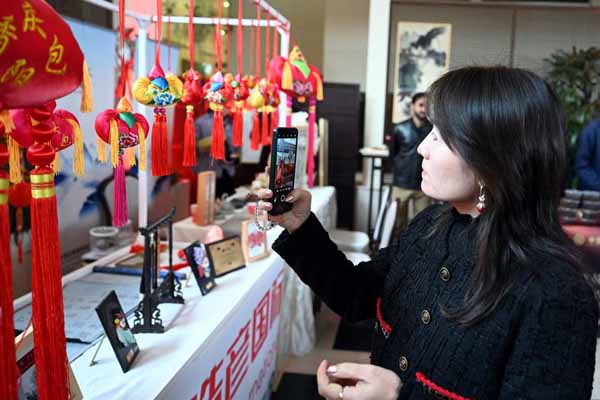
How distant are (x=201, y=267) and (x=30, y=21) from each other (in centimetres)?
120

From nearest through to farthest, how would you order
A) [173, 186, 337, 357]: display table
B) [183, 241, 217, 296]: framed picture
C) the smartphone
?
the smartphone
[183, 241, 217, 296]: framed picture
[173, 186, 337, 357]: display table

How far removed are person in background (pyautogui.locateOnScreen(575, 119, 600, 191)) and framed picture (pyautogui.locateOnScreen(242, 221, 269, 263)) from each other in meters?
2.61

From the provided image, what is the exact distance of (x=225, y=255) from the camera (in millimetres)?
1890

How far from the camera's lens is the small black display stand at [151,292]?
54.8 inches

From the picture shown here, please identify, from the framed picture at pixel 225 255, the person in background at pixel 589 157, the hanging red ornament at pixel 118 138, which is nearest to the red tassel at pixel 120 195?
the hanging red ornament at pixel 118 138

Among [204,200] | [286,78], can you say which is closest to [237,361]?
[204,200]

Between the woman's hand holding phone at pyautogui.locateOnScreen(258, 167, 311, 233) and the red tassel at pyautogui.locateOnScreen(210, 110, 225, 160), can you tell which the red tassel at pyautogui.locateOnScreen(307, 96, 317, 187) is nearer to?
the red tassel at pyautogui.locateOnScreen(210, 110, 225, 160)

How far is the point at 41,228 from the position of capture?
721mm

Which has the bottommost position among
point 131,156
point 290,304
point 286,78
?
point 290,304

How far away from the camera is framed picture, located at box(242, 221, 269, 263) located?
2.04 m

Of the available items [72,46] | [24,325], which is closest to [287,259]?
[72,46]

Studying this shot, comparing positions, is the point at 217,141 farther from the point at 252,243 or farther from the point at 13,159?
the point at 13,159

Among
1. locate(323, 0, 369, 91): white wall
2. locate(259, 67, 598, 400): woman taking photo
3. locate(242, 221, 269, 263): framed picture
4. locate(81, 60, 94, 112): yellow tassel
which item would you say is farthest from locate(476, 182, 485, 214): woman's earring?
locate(323, 0, 369, 91): white wall

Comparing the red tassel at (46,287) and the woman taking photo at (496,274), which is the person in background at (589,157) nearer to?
Result: the woman taking photo at (496,274)
